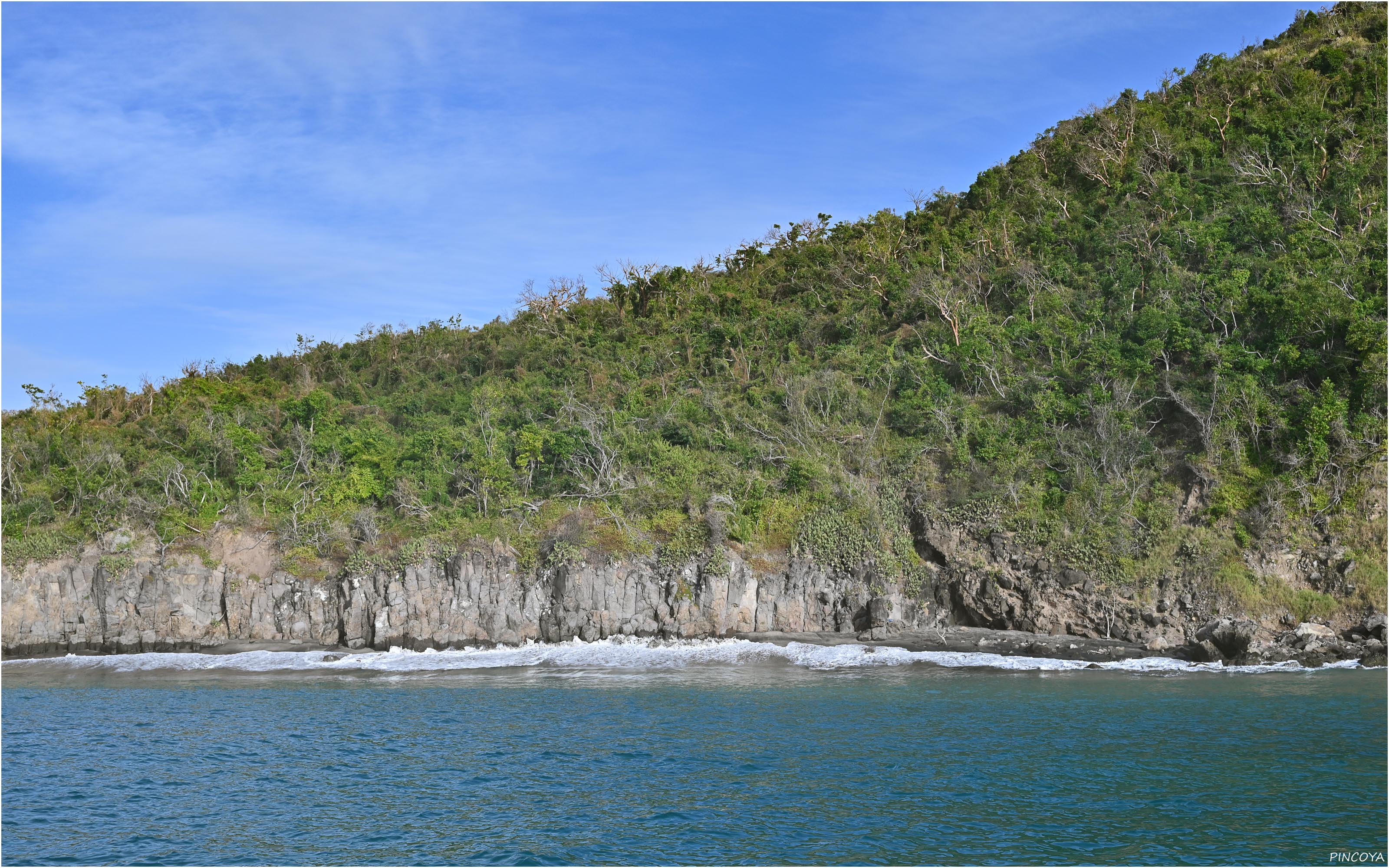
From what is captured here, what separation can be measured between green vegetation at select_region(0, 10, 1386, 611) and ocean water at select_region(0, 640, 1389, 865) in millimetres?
7871

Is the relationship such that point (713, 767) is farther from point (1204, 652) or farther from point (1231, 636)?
point (1231, 636)

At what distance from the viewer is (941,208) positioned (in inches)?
2530

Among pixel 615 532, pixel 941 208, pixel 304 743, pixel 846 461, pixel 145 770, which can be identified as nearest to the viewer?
pixel 145 770

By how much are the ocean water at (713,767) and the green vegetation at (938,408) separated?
787 centimetres

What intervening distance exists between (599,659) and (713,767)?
1356 centimetres

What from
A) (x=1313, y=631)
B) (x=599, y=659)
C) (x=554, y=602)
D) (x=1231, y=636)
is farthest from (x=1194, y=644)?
(x=554, y=602)

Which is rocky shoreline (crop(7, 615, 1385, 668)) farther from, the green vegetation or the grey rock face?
the green vegetation

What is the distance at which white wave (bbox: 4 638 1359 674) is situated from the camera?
93.6 ft

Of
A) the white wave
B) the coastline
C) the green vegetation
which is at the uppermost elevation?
the green vegetation

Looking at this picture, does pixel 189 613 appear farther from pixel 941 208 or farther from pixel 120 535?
pixel 941 208

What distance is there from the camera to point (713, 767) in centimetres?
1800

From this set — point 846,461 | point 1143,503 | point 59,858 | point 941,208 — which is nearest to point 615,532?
point 846,461

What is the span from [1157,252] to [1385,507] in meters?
18.1

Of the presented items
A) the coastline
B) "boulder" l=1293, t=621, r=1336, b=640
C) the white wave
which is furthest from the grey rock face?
"boulder" l=1293, t=621, r=1336, b=640
